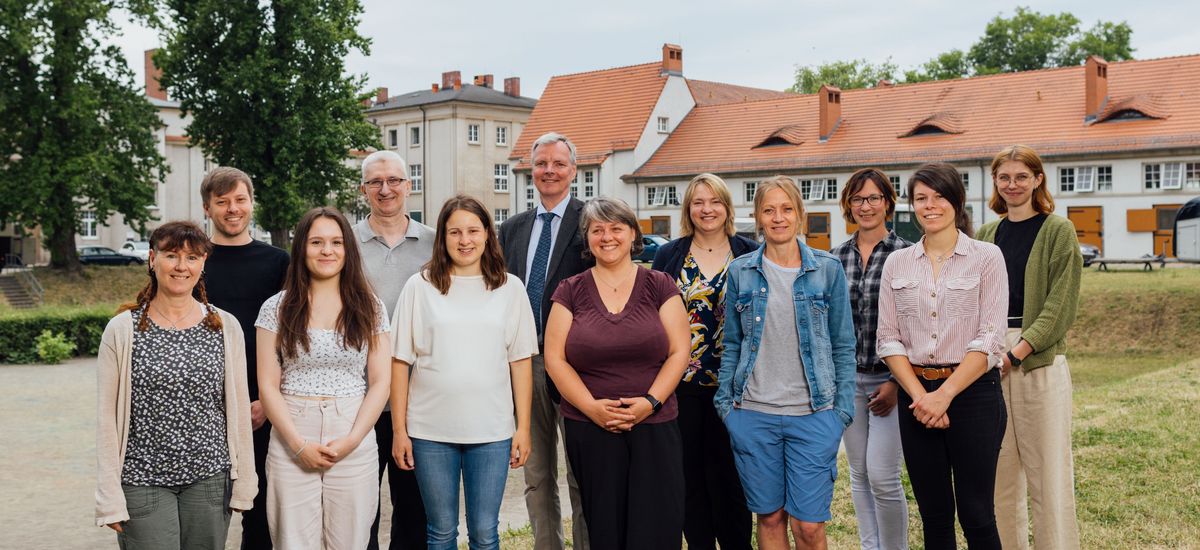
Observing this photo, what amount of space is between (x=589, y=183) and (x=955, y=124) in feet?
63.9

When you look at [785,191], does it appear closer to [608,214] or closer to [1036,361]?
[608,214]

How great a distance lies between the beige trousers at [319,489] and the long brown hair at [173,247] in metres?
0.51

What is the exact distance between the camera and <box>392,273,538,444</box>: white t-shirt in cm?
462

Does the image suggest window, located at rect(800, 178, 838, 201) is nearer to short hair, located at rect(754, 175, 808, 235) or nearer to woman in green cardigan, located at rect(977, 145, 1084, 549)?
woman in green cardigan, located at rect(977, 145, 1084, 549)

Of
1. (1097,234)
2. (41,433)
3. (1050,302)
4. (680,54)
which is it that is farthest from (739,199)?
(1050,302)

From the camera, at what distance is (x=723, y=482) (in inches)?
201

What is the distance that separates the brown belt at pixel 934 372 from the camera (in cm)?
459

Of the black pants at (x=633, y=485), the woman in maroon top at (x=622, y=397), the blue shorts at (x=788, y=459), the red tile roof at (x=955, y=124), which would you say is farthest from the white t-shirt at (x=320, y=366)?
the red tile roof at (x=955, y=124)

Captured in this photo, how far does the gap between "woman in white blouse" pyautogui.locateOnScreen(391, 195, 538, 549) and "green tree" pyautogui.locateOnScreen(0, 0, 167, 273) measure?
32794 mm

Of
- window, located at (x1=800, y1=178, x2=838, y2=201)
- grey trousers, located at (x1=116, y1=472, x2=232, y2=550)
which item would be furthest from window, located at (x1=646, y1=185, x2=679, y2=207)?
grey trousers, located at (x1=116, y1=472, x2=232, y2=550)

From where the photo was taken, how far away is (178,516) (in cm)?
418

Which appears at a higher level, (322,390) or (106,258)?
(106,258)

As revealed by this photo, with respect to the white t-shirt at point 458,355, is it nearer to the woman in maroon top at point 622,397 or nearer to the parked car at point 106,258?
the woman in maroon top at point 622,397

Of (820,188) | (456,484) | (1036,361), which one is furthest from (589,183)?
(456,484)
